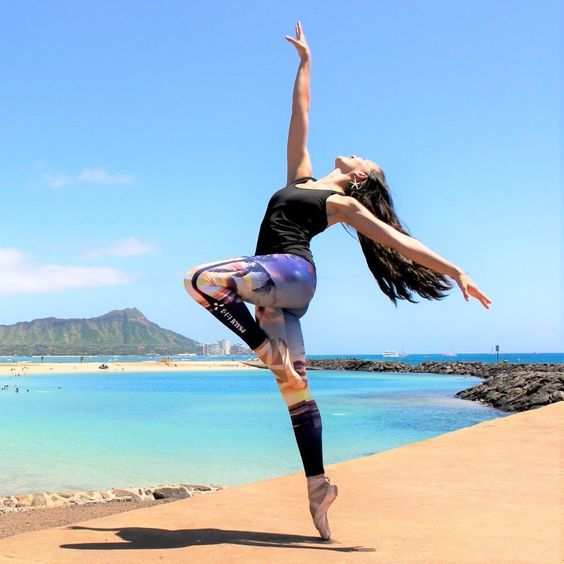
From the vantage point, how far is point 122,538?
3.62 m

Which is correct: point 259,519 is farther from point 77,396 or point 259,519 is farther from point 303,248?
point 77,396

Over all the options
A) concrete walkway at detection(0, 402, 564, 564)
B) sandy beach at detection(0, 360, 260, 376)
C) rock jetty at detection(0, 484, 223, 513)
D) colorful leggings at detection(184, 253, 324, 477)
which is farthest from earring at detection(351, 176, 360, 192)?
sandy beach at detection(0, 360, 260, 376)

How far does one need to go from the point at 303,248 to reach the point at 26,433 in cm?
1525

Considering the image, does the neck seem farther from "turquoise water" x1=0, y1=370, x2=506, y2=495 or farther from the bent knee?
"turquoise water" x1=0, y1=370, x2=506, y2=495

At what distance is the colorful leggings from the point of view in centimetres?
345

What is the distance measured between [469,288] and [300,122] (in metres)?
1.54

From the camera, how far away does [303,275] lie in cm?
358

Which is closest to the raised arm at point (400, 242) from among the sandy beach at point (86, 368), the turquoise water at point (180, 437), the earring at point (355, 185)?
the earring at point (355, 185)

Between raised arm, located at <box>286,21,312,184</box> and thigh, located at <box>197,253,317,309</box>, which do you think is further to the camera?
raised arm, located at <box>286,21,312,184</box>

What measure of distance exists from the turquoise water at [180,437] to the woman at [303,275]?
6.87 metres

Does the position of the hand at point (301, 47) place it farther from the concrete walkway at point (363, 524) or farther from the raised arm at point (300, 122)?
the concrete walkway at point (363, 524)

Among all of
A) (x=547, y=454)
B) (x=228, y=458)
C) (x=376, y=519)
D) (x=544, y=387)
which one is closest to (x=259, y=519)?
(x=376, y=519)

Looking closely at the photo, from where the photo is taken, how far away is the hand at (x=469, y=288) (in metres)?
3.27

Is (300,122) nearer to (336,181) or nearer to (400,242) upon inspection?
(336,181)
